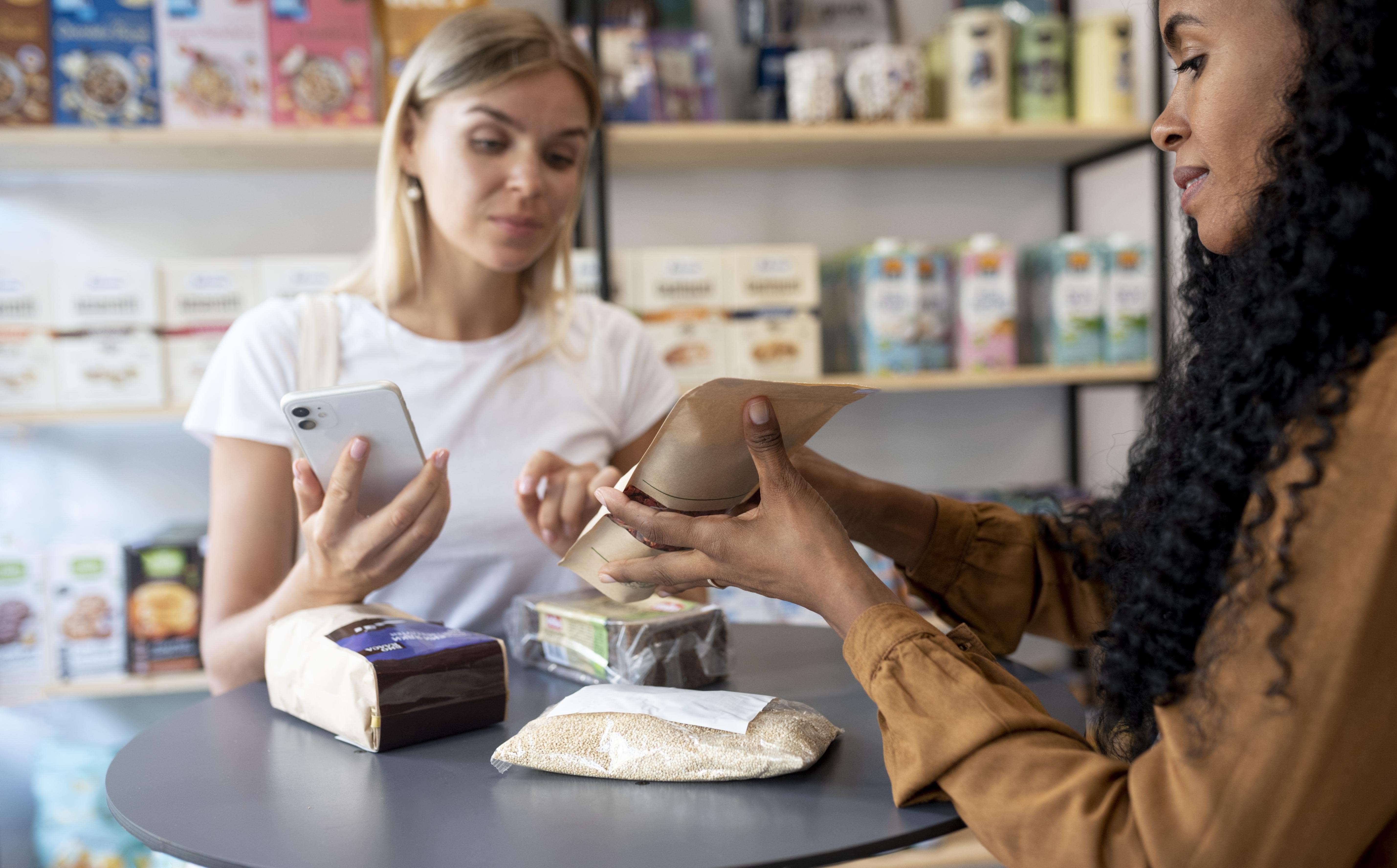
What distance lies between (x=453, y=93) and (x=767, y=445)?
86 centimetres

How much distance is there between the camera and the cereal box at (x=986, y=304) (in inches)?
84.0

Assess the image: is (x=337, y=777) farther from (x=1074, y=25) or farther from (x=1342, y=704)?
(x=1074, y=25)

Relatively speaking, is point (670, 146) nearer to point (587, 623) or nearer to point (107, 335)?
point (107, 335)

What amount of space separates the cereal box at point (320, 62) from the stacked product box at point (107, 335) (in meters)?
0.41

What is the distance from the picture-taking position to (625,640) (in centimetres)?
93

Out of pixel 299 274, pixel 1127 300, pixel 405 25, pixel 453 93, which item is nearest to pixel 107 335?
Result: pixel 299 274

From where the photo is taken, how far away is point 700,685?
0.95 metres

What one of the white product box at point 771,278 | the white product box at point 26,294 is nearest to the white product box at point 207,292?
the white product box at point 26,294

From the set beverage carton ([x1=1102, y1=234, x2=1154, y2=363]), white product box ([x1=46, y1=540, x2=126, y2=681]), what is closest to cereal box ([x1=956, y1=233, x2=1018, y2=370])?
beverage carton ([x1=1102, y1=234, x2=1154, y2=363])

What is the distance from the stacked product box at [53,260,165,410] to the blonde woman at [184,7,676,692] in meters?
0.63

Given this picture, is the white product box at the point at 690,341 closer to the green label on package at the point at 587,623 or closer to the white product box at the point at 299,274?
the white product box at the point at 299,274

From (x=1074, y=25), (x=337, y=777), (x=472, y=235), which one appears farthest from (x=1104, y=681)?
(x=1074, y=25)

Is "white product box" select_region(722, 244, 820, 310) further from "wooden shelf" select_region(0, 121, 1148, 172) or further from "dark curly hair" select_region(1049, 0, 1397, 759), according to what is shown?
"dark curly hair" select_region(1049, 0, 1397, 759)

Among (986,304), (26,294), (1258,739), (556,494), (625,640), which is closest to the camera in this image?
(1258,739)
